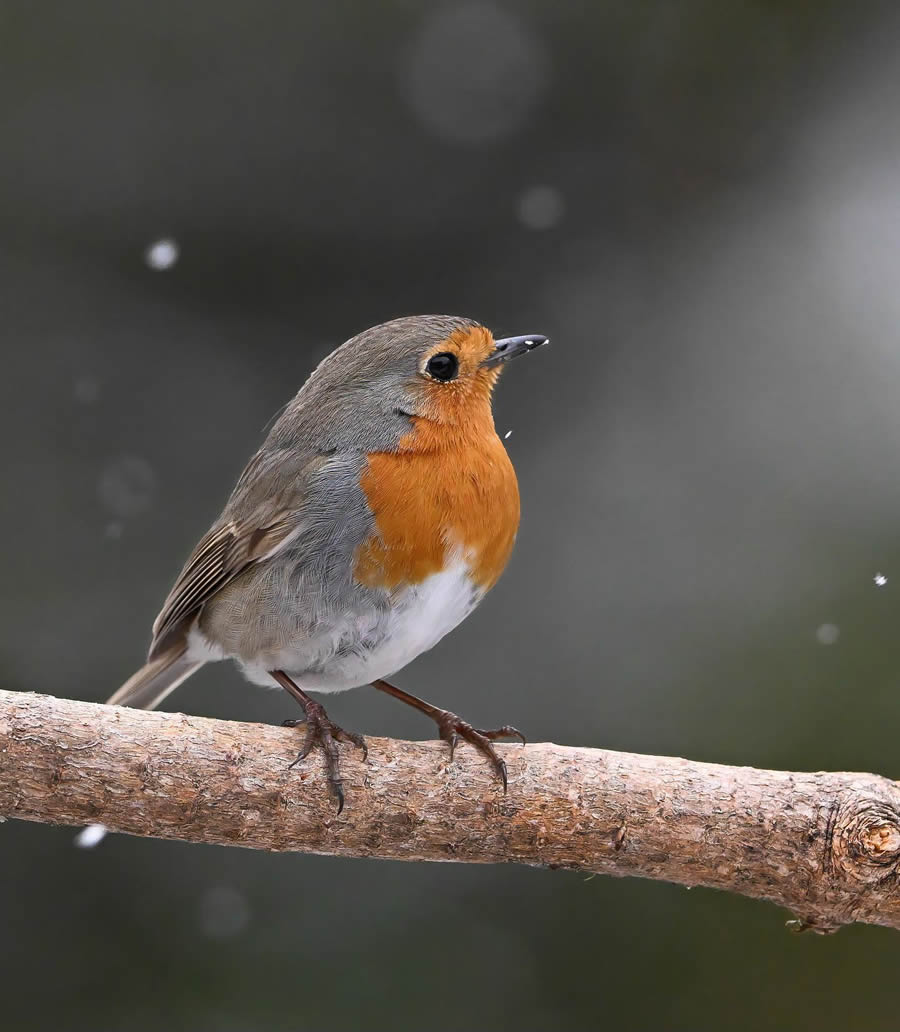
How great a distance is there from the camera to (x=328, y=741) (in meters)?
3.15

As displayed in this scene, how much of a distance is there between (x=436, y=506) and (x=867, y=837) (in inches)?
52.8

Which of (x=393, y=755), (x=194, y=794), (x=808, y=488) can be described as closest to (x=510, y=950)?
(x=393, y=755)

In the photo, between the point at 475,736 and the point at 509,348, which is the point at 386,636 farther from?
the point at 509,348

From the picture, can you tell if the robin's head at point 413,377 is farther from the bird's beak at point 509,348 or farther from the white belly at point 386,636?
the white belly at point 386,636

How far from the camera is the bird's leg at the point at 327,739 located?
310 cm

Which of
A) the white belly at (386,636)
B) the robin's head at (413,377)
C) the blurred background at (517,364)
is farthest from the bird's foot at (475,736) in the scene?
the blurred background at (517,364)

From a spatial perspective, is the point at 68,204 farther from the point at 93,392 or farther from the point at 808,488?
the point at 808,488

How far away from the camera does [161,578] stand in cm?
482

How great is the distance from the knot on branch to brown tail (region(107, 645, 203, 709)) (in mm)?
2020

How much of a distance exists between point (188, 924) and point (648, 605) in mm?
2097

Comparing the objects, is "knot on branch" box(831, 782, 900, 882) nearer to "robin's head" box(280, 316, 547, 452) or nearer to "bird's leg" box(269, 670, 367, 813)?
"bird's leg" box(269, 670, 367, 813)

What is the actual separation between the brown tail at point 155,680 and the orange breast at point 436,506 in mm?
986

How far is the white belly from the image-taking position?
10.7ft

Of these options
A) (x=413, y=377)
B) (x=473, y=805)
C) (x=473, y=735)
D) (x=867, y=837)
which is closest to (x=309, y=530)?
(x=413, y=377)
